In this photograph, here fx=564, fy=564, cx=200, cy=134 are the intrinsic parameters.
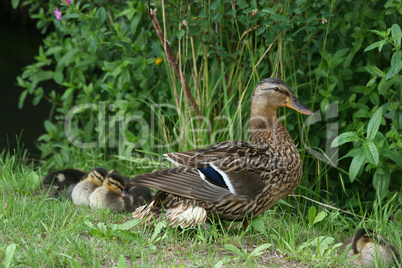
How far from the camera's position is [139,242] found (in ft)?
10.9

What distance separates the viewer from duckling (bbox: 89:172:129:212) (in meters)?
4.09

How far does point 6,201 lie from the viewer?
151 inches

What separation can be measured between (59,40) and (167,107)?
70.1 inches

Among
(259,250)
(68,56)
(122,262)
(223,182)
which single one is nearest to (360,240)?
(259,250)

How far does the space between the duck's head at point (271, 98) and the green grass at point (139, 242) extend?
2.46 feet

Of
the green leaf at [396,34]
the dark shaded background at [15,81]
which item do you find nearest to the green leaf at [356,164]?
the green leaf at [396,34]

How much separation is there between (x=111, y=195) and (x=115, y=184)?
0.17m

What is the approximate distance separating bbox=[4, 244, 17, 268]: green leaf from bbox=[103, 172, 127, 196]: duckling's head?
1.37 m

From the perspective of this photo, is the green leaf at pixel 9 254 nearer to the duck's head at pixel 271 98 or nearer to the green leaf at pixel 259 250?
the green leaf at pixel 259 250

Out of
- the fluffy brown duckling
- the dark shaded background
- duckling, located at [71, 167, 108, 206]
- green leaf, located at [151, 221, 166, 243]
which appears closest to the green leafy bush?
the fluffy brown duckling

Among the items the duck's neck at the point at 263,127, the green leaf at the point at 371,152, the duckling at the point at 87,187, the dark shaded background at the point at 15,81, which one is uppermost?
the duck's neck at the point at 263,127

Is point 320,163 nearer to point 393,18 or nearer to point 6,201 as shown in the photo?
→ point 393,18

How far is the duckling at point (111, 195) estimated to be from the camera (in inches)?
161

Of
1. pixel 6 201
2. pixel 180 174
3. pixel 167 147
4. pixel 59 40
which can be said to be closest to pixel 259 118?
pixel 180 174
